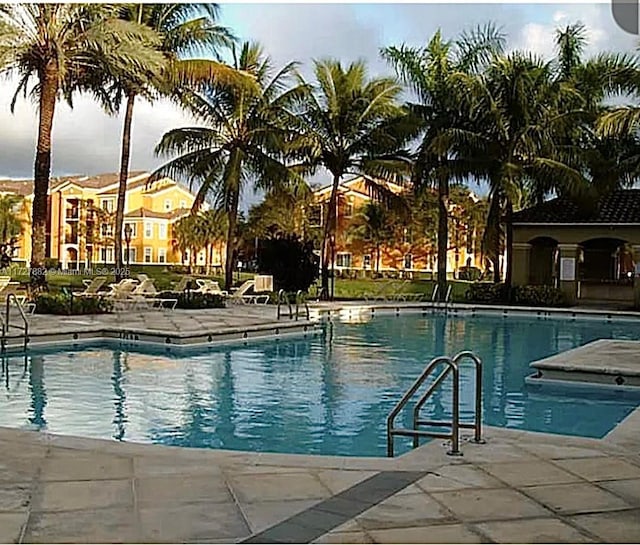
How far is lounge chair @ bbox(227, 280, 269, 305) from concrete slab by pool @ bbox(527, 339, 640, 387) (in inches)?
502

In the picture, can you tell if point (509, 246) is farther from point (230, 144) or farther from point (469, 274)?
point (469, 274)

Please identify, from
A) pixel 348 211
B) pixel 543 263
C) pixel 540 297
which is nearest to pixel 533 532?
pixel 540 297

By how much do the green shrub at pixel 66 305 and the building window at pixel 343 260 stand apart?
105ft

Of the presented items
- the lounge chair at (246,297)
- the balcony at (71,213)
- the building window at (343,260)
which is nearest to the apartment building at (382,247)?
the building window at (343,260)

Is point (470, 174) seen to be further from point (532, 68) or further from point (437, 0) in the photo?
point (437, 0)

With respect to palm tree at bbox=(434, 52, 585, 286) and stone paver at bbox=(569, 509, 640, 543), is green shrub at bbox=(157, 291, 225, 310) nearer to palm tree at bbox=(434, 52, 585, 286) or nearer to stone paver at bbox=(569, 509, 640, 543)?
palm tree at bbox=(434, 52, 585, 286)

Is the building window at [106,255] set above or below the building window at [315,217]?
below

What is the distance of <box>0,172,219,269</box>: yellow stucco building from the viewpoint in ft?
170

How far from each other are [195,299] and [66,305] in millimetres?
4032

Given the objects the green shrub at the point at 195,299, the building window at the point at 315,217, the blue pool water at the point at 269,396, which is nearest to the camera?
the blue pool water at the point at 269,396

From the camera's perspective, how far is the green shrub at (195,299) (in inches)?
861

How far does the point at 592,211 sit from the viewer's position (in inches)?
1070

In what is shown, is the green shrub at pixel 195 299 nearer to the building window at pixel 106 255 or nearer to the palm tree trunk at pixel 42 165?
the palm tree trunk at pixel 42 165

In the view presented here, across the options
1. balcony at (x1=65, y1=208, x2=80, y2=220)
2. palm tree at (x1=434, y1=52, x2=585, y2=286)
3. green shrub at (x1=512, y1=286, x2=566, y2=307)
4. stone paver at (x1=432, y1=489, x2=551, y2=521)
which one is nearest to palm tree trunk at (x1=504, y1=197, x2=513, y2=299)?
green shrub at (x1=512, y1=286, x2=566, y2=307)
